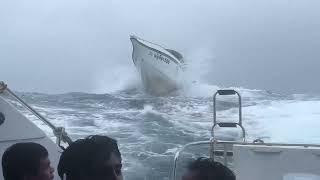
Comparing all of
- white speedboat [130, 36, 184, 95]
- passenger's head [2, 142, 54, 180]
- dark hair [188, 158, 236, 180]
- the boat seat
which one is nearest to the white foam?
the boat seat

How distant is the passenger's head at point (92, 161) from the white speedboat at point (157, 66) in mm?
28484

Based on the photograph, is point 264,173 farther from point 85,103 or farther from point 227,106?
point 85,103

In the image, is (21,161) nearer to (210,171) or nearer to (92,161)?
(92,161)

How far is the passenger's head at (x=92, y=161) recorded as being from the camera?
1855 mm

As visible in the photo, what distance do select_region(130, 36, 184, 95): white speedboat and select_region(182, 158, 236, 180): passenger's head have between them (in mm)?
28582

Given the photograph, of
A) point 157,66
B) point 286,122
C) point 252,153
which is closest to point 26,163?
point 252,153

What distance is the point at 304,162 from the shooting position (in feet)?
11.1

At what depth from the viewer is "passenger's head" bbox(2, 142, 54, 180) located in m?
2.10

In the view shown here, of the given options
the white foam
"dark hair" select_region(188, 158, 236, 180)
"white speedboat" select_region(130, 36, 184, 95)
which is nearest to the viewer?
"dark hair" select_region(188, 158, 236, 180)

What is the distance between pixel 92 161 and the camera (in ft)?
6.12

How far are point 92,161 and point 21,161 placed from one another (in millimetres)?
375

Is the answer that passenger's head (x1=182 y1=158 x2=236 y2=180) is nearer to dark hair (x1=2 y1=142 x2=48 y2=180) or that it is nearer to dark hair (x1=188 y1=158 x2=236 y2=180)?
dark hair (x1=188 y1=158 x2=236 y2=180)

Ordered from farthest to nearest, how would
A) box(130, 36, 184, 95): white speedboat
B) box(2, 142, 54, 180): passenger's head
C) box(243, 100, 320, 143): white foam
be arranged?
box(130, 36, 184, 95): white speedboat → box(243, 100, 320, 143): white foam → box(2, 142, 54, 180): passenger's head

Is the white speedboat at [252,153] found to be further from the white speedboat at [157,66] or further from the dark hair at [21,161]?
the white speedboat at [157,66]
